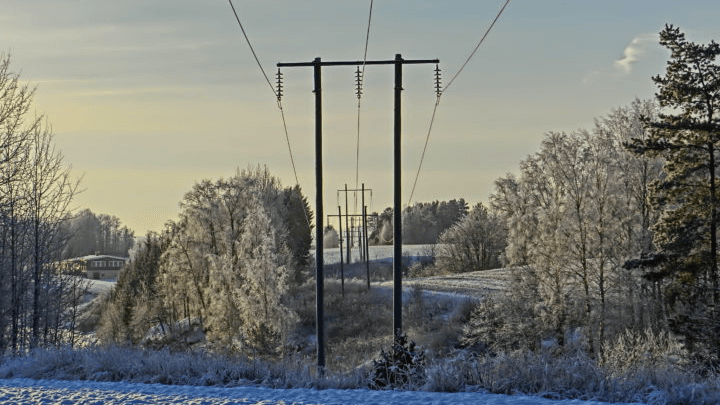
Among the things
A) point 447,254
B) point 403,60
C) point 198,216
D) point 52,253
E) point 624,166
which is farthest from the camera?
point 447,254

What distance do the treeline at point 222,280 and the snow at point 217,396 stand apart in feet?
95.3

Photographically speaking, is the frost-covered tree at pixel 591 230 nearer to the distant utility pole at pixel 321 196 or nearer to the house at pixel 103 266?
the distant utility pole at pixel 321 196

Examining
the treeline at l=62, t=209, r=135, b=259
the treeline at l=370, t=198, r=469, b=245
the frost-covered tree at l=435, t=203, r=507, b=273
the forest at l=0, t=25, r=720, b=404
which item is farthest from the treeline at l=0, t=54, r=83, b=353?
the treeline at l=62, t=209, r=135, b=259

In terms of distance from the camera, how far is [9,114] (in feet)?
96.3

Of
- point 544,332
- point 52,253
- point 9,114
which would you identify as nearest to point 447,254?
point 544,332

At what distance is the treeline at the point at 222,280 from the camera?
44688 millimetres

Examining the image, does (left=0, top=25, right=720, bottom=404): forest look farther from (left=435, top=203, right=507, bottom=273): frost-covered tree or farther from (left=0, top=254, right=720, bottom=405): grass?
(left=435, top=203, right=507, bottom=273): frost-covered tree

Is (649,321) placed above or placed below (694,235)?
below

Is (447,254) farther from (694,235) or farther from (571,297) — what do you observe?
(694,235)

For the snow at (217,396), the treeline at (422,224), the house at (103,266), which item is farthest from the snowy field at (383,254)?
the snow at (217,396)

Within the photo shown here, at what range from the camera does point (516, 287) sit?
41.6m

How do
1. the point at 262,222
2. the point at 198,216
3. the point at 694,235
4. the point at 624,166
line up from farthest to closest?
the point at 198,216 → the point at 262,222 → the point at 624,166 → the point at 694,235

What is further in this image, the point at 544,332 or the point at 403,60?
the point at 544,332

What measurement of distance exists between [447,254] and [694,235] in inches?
2602
